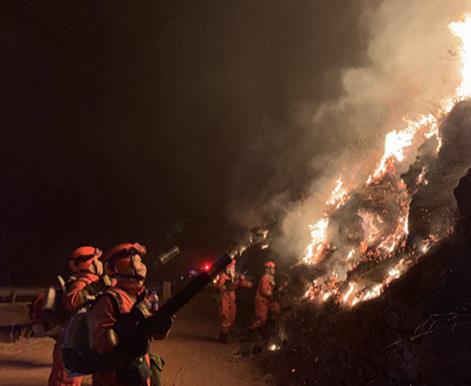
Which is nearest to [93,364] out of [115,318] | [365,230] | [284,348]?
[115,318]

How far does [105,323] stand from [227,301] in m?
9.93

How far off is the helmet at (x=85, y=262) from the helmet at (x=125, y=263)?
1898mm

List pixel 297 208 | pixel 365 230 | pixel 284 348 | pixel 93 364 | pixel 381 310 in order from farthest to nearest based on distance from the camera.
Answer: pixel 297 208
pixel 365 230
pixel 284 348
pixel 381 310
pixel 93 364

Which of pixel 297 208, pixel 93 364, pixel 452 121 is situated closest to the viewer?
pixel 93 364

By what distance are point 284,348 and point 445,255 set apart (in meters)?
5.45

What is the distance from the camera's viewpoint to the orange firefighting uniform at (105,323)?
3.85 metres

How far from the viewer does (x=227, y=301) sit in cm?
1349

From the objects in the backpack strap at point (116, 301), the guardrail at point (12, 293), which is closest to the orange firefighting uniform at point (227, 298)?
the guardrail at point (12, 293)

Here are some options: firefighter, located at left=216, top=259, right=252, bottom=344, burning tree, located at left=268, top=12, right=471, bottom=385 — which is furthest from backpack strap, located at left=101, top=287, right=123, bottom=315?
firefighter, located at left=216, top=259, right=252, bottom=344

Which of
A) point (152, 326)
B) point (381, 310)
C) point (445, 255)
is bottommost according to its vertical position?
point (152, 326)

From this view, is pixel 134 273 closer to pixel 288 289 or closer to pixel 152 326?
pixel 152 326

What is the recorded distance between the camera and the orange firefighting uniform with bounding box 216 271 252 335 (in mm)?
13406

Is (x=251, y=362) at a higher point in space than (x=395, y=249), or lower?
lower

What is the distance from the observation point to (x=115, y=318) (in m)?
4.00
